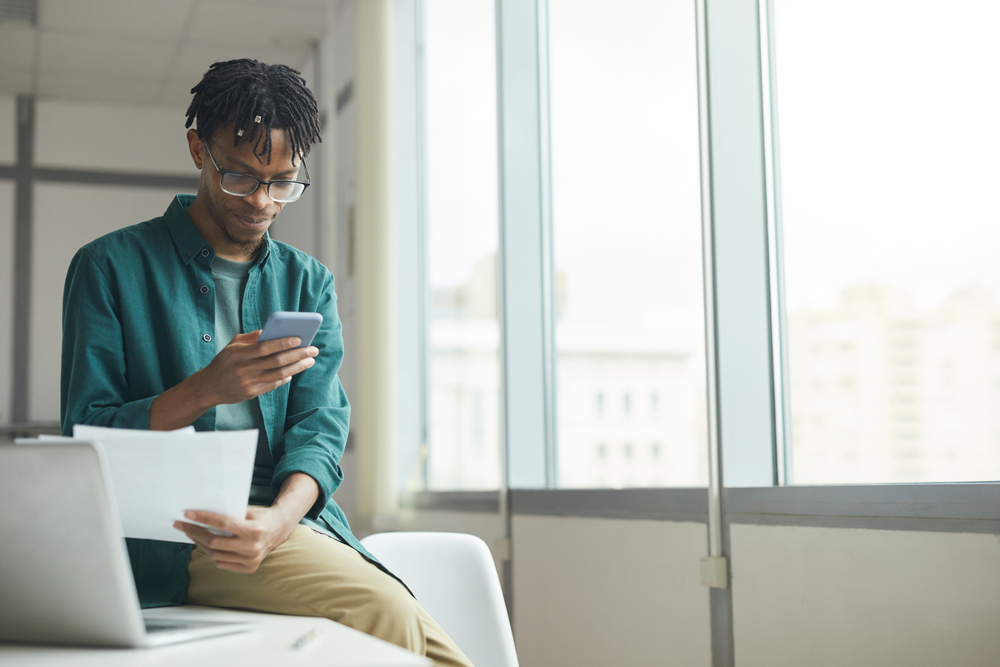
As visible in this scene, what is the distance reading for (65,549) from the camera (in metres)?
0.75

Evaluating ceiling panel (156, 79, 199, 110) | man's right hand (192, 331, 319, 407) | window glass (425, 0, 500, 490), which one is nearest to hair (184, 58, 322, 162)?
man's right hand (192, 331, 319, 407)

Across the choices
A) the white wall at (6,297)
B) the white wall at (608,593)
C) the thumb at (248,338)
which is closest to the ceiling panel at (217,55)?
the white wall at (6,297)

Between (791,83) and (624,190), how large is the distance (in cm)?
88

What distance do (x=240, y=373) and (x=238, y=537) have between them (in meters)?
0.19

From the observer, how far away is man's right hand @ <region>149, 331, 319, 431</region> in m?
1.06

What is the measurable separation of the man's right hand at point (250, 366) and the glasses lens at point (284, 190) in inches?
11.9

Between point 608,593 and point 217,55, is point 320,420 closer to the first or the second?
point 608,593

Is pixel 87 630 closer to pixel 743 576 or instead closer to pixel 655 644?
pixel 743 576

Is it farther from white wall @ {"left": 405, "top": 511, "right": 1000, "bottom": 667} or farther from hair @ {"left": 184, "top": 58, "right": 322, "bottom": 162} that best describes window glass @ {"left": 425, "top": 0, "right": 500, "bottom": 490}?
hair @ {"left": 184, "top": 58, "right": 322, "bottom": 162}

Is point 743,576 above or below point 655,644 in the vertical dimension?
above

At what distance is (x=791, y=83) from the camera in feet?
6.47

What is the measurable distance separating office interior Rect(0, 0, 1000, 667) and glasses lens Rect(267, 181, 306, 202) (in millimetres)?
986

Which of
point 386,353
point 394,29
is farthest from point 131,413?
point 394,29

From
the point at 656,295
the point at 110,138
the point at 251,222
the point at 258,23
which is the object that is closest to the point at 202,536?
the point at 251,222
